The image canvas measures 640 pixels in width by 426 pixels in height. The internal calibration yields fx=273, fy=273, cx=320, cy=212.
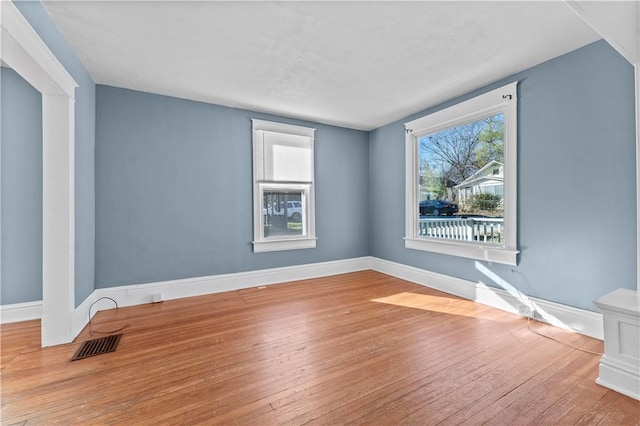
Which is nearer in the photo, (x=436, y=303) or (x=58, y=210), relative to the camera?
(x=58, y=210)

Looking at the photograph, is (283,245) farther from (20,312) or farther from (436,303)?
(20,312)

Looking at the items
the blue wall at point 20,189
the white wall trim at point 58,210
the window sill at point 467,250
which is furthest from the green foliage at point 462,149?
the blue wall at point 20,189

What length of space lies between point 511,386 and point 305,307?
6.75 feet

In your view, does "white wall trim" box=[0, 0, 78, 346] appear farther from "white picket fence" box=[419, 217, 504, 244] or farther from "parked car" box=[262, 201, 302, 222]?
"white picket fence" box=[419, 217, 504, 244]

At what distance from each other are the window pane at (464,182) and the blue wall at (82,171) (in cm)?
431

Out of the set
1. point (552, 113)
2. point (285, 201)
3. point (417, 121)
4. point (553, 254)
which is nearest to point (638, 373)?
point (553, 254)

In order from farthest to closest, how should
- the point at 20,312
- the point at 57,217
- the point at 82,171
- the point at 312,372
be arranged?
the point at 20,312 → the point at 82,171 → the point at 57,217 → the point at 312,372

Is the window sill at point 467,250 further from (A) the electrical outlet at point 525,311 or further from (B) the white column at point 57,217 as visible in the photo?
(B) the white column at point 57,217

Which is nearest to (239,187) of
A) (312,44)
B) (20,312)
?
(312,44)

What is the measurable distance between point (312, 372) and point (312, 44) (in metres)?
2.72

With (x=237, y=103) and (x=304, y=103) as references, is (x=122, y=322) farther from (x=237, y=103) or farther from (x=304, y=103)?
(x=304, y=103)

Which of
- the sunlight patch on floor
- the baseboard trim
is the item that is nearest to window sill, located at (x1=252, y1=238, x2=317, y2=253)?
the baseboard trim

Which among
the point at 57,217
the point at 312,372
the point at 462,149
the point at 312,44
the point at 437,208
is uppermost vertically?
the point at 312,44

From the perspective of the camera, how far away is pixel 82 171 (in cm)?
279
